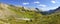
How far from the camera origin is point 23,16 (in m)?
2.64

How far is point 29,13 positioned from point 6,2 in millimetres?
606

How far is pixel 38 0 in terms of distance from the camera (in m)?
2.70

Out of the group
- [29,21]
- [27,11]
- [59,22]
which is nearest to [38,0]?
[27,11]

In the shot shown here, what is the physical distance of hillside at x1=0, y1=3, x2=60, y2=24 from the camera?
2.59 meters

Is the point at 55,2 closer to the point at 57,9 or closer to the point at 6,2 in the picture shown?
the point at 57,9

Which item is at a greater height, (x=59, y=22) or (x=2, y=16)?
(x=2, y=16)

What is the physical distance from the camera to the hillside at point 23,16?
2592mm

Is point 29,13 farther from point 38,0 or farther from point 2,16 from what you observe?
point 2,16

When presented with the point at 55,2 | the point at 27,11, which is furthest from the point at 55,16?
the point at 27,11

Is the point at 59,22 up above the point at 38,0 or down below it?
below

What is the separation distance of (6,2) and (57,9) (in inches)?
49.0

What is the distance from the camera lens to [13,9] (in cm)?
263

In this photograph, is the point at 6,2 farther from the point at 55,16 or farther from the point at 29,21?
the point at 55,16

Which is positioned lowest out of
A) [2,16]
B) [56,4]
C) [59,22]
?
[59,22]
